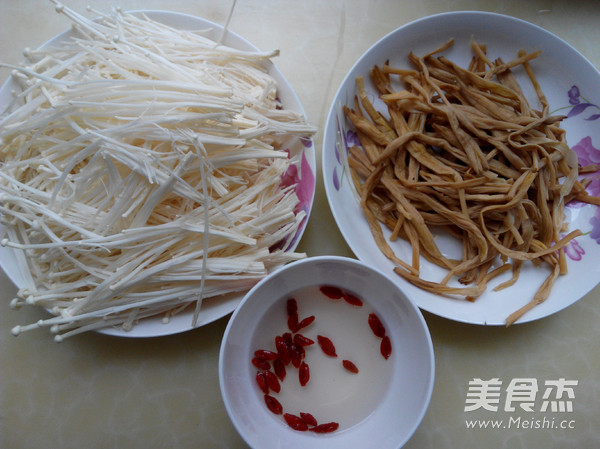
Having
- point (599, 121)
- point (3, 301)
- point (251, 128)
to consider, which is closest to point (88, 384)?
point (3, 301)

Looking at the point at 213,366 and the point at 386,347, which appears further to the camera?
the point at 213,366

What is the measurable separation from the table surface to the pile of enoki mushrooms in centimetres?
16

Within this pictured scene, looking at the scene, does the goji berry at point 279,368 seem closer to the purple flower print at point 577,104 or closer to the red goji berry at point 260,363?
the red goji berry at point 260,363

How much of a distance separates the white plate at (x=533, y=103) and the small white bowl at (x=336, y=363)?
0.10 meters

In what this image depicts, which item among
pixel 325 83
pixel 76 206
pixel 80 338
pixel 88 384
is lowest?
pixel 88 384

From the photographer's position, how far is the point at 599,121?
1.20 meters

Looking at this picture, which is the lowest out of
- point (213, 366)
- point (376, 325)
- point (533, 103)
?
point (213, 366)

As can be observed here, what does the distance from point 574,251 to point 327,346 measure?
75 centimetres

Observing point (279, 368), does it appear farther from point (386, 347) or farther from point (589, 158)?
point (589, 158)

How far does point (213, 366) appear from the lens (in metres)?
1.20

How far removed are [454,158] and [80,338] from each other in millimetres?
1174

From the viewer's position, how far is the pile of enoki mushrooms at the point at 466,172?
1111mm

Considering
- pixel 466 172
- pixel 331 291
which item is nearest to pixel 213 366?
pixel 331 291

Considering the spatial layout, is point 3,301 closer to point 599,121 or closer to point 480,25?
point 480,25
